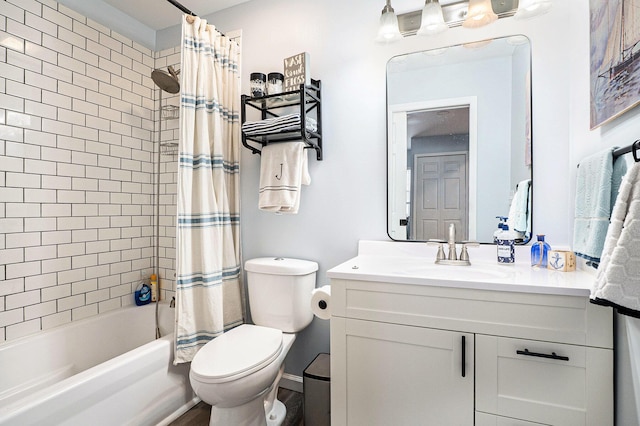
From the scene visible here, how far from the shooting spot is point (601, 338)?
101 centimetres

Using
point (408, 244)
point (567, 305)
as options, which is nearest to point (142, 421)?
point (408, 244)

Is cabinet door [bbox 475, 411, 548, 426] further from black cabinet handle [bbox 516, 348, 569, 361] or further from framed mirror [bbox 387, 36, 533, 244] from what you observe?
framed mirror [bbox 387, 36, 533, 244]

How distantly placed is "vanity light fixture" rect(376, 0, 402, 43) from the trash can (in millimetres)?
1728

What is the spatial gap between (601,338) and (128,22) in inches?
125

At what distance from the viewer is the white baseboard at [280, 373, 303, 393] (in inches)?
78.5

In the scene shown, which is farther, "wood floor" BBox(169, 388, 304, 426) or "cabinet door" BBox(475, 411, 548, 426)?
"wood floor" BBox(169, 388, 304, 426)

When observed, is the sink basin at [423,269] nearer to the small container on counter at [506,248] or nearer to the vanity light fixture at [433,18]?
the small container on counter at [506,248]

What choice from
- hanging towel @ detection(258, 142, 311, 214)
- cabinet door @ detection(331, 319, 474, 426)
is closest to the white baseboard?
cabinet door @ detection(331, 319, 474, 426)

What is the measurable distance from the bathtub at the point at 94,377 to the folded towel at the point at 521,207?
1.86 metres

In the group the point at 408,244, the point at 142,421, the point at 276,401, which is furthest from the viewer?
the point at 276,401

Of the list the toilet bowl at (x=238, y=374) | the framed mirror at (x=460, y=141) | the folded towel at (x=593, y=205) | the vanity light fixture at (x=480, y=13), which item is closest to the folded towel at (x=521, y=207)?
the framed mirror at (x=460, y=141)

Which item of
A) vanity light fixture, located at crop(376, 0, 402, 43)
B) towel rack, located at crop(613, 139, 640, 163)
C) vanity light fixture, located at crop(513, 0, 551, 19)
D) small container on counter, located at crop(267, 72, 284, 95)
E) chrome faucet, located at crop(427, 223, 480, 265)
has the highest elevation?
vanity light fixture, located at crop(376, 0, 402, 43)

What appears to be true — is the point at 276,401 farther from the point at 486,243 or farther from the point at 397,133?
the point at 397,133

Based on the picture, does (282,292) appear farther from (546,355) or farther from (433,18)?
(433,18)
